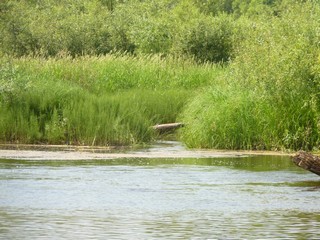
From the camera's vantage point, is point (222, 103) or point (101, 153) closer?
point (101, 153)

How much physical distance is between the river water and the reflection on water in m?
0.01

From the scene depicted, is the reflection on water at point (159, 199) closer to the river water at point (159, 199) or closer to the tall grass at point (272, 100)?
the river water at point (159, 199)

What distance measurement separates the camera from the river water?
43.5ft

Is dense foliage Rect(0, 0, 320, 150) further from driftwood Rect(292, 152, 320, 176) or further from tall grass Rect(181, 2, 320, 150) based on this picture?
driftwood Rect(292, 152, 320, 176)

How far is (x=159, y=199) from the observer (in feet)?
53.7

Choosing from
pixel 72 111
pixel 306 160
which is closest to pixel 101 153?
pixel 72 111

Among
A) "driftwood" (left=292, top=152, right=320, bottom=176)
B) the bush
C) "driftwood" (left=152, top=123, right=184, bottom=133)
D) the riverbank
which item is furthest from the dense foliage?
the bush

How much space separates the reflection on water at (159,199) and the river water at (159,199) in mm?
13

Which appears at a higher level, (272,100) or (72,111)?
(272,100)

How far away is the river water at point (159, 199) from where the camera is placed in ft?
43.5

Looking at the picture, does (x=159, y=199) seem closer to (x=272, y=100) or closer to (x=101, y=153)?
(x=101, y=153)

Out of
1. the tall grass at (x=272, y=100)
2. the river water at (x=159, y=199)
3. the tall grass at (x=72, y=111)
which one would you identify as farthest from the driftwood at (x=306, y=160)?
the tall grass at (x=72, y=111)

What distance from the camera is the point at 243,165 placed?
70.3 ft

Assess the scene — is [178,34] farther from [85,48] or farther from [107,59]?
[107,59]
